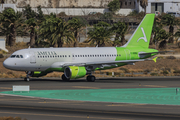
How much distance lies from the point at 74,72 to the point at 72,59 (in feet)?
11.9

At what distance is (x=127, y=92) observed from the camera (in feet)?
114

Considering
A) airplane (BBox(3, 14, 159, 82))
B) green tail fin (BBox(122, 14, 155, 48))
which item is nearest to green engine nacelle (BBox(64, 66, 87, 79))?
airplane (BBox(3, 14, 159, 82))

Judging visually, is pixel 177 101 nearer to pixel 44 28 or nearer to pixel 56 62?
pixel 56 62

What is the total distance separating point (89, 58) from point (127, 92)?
14.0 meters

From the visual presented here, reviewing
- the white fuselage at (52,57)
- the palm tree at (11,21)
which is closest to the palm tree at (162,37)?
the palm tree at (11,21)

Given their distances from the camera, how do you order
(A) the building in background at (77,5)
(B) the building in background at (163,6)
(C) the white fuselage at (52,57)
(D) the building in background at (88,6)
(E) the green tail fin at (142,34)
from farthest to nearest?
(A) the building in background at (77,5) → (D) the building in background at (88,6) → (B) the building in background at (163,6) → (E) the green tail fin at (142,34) → (C) the white fuselage at (52,57)

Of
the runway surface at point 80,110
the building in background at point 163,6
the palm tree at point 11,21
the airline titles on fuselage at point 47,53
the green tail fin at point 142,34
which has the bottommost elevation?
the runway surface at point 80,110

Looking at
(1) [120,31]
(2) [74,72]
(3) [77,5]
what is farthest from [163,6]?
(2) [74,72]

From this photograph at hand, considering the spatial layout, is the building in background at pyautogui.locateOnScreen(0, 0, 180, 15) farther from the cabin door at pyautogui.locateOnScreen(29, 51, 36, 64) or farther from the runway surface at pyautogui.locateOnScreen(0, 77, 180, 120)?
the runway surface at pyautogui.locateOnScreen(0, 77, 180, 120)

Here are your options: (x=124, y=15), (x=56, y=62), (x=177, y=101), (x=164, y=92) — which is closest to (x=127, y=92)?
(x=164, y=92)

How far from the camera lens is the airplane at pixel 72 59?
143ft

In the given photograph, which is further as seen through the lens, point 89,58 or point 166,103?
point 89,58

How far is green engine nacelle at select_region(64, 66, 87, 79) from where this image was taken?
4331 centimetres

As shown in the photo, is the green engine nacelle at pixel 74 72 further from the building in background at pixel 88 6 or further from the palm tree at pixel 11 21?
the building in background at pixel 88 6
